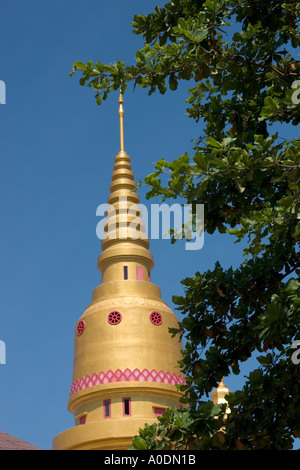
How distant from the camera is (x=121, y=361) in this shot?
22.1m

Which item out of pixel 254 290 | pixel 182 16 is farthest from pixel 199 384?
pixel 182 16

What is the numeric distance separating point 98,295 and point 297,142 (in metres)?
17.8

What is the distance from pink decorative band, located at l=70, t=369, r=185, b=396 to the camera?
21.9 meters

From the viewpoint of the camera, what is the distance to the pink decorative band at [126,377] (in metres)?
21.9

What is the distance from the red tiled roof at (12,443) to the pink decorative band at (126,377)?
4823 millimetres

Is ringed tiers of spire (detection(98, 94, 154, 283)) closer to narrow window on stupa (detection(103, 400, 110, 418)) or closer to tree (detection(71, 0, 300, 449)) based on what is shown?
narrow window on stupa (detection(103, 400, 110, 418))


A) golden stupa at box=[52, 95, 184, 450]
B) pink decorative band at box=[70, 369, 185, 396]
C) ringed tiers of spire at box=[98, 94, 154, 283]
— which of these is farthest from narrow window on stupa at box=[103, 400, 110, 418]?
ringed tiers of spire at box=[98, 94, 154, 283]

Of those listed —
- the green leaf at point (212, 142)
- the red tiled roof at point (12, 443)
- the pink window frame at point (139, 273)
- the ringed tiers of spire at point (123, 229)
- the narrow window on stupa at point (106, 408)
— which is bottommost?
the red tiled roof at point (12, 443)

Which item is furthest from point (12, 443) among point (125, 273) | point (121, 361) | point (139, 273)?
point (139, 273)

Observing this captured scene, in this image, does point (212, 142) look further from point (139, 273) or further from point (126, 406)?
point (139, 273)

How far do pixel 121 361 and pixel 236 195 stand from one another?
1501cm

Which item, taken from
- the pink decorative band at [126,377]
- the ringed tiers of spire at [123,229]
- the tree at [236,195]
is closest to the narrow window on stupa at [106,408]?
the pink decorative band at [126,377]

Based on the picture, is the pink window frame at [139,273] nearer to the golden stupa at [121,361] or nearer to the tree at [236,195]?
the golden stupa at [121,361]
